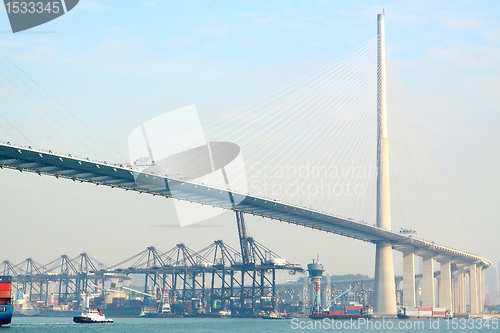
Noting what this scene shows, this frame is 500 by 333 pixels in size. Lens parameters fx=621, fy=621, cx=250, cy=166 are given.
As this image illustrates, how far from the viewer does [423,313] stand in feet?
352

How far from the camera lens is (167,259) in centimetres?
15338

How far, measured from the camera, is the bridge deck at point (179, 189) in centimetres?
4997

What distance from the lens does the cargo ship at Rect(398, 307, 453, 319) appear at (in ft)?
331

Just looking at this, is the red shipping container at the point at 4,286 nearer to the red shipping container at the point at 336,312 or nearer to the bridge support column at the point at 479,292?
the red shipping container at the point at 336,312

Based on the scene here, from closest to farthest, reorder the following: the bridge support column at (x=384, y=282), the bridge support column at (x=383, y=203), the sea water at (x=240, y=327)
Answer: the sea water at (x=240, y=327)
the bridge support column at (x=383, y=203)
the bridge support column at (x=384, y=282)

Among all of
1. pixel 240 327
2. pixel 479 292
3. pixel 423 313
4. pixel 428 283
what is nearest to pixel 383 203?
pixel 240 327

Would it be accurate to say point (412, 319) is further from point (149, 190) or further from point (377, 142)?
point (149, 190)

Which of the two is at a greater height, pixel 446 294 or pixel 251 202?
pixel 251 202

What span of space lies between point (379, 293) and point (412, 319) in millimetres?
13077

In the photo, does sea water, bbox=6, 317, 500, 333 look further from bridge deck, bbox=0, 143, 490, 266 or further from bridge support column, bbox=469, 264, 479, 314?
bridge support column, bbox=469, 264, 479, 314

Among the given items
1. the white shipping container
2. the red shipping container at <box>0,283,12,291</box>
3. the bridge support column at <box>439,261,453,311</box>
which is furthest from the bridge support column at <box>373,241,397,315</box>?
the red shipping container at <box>0,283,12,291</box>

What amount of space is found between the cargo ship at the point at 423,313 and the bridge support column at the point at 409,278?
1.28m

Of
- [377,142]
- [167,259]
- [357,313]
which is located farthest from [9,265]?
[377,142]

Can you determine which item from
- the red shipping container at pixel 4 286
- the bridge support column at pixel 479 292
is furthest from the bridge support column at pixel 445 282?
the red shipping container at pixel 4 286
